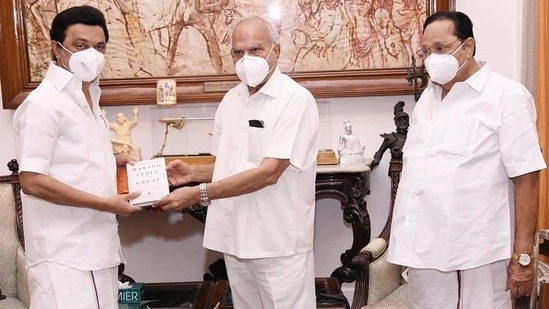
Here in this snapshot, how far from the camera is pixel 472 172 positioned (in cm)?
198

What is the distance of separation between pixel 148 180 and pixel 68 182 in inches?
16.1

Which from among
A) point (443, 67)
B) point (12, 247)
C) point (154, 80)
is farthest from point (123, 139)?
point (443, 67)

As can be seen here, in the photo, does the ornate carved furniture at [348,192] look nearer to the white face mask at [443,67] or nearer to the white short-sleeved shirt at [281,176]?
the white short-sleeved shirt at [281,176]

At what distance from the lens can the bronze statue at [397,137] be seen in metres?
3.12

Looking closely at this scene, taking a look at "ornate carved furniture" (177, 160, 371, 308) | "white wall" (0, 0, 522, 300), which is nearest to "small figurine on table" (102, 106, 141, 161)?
"white wall" (0, 0, 522, 300)

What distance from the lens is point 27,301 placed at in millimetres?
2885

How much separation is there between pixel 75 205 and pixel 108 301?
37 centimetres

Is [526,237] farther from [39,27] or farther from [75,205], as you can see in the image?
[39,27]

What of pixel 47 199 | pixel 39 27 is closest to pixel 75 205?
pixel 47 199

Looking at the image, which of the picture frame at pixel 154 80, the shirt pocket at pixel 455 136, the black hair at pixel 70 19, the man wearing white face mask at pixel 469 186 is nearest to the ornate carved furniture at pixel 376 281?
the man wearing white face mask at pixel 469 186

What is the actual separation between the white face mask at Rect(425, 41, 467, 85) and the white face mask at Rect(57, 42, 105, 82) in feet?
Answer: 3.83

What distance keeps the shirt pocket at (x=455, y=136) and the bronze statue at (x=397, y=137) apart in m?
0.98

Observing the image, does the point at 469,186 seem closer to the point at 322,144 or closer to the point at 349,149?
the point at 349,149

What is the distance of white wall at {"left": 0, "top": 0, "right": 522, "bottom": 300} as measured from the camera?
11.5 ft
